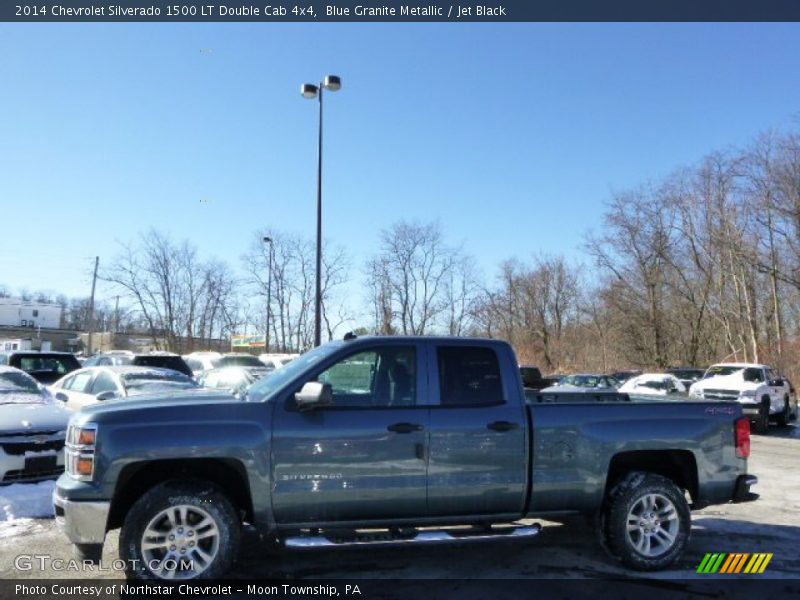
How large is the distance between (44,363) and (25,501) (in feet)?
35.6

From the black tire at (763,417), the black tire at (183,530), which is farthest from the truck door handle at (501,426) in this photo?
the black tire at (763,417)

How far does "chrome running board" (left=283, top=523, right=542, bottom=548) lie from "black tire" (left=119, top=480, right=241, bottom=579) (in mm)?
482

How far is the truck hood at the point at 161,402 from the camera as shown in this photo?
15.3 feet

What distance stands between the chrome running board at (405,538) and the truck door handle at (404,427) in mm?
797

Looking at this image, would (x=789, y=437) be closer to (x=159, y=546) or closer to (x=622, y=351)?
(x=159, y=546)

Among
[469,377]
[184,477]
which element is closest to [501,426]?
[469,377]

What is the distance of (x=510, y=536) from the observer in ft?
16.2

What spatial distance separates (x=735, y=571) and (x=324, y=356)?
3971mm

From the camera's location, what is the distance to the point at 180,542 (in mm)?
4543

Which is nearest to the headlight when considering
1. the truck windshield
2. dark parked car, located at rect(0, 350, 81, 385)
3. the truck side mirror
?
the truck windshield

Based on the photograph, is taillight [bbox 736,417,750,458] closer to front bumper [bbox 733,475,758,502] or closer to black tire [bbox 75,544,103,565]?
front bumper [bbox 733,475,758,502]

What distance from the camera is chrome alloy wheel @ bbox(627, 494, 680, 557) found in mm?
5301

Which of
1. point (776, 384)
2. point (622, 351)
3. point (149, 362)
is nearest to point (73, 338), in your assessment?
point (622, 351)

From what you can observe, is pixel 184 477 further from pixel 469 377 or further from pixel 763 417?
pixel 763 417
